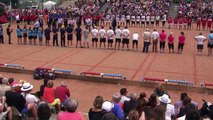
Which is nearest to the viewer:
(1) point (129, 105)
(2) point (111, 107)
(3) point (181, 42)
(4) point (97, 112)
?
(4) point (97, 112)

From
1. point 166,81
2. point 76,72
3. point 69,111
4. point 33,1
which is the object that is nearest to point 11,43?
point 76,72

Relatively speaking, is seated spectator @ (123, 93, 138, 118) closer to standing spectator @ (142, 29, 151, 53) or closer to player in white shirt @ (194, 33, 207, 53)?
standing spectator @ (142, 29, 151, 53)

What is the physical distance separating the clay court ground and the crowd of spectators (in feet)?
9.69

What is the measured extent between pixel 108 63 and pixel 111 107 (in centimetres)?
947

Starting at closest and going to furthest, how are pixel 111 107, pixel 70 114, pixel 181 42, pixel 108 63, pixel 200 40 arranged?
pixel 70 114
pixel 111 107
pixel 108 63
pixel 200 40
pixel 181 42

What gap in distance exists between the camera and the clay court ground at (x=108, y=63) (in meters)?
12.8

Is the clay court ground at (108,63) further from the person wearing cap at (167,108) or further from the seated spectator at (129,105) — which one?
the person wearing cap at (167,108)

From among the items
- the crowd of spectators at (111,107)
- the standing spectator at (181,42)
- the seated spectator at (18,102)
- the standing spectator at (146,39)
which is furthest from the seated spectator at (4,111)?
the standing spectator at (181,42)

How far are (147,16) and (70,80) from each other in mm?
17990

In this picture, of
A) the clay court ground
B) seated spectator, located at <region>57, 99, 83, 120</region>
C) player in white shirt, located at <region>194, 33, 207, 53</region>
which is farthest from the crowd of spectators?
player in white shirt, located at <region>194, 33, 207, 53</region>

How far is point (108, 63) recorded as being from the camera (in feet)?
54.0

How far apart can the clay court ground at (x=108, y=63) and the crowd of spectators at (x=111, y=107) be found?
295cm

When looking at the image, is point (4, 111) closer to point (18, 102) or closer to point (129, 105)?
point (18, 102)

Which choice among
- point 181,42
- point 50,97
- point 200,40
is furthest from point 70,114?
point 200,40
